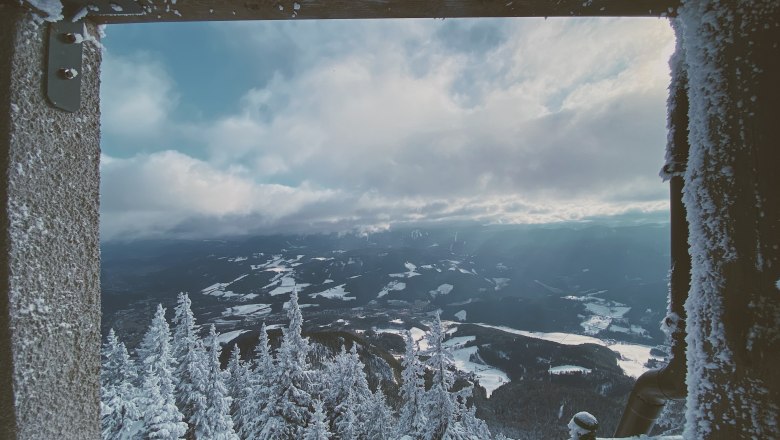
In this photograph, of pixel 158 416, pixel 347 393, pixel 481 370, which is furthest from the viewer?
pixel 481 370

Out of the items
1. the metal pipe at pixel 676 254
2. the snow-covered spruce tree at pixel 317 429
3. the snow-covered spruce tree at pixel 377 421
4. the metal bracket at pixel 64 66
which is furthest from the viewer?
the snow-covered spruce tree at pixel 377 421

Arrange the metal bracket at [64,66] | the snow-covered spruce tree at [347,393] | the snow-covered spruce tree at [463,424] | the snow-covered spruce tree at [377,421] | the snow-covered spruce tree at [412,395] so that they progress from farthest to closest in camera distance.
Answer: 1. the snow-covered spruce tree at [347,393]
2. the snow-covered spruce tree at [377,421]
3. the snow-covered spruce tree at [412,395]
4. the snow-covered spruce tree at [463,424]
5. the metal bracket at [64,66]

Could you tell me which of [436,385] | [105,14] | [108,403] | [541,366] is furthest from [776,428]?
[541,366]

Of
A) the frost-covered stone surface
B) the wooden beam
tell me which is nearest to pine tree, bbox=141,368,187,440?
the wooden beam

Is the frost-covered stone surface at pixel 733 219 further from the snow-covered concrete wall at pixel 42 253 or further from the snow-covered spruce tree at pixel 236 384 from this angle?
the snow-covered spruce tree at pixel 236 384

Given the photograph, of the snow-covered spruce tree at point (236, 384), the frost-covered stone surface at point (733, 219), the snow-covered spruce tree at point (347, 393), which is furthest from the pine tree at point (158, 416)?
the frost-covered stone surface at point (733, 219)

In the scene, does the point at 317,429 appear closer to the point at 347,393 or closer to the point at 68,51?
the point at 347,393

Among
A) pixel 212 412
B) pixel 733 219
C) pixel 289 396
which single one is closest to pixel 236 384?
pixel 289 396
